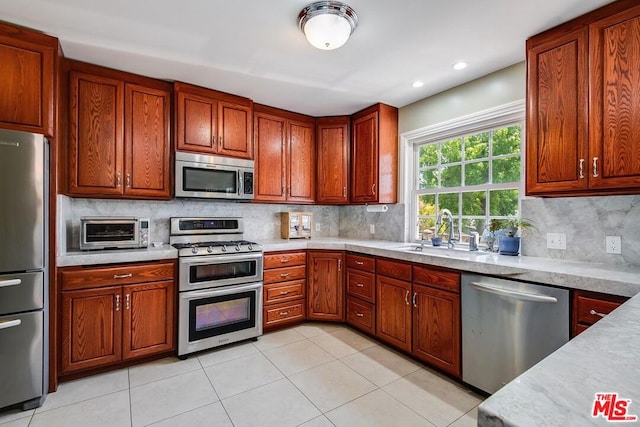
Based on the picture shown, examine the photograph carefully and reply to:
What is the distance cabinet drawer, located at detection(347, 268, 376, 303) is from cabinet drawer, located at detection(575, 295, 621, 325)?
155 centimetres

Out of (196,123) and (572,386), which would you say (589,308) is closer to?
(572,386)

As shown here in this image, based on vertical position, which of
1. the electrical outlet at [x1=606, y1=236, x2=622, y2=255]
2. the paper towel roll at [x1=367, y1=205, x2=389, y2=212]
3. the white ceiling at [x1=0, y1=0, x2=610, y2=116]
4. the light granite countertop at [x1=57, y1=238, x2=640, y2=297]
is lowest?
the light granite countertop at [x1=57, y1=238, x2=640, y2=297]

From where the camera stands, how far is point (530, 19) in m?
1.87

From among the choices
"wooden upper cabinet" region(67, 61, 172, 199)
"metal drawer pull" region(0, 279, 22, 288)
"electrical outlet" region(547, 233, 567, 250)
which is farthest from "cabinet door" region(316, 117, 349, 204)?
"metal drawer pull" region(0, 279, 22, 288)

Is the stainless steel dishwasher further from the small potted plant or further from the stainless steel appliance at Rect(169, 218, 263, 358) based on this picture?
the stainless steel appliance at Rect(169, 218, 263, 358)

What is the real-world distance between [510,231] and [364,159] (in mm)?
1663

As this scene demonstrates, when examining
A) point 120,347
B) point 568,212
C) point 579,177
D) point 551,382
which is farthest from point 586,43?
point 120,347

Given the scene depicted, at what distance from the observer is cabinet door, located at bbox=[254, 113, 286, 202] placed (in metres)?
3.35

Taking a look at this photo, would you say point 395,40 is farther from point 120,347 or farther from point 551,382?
point 120,347

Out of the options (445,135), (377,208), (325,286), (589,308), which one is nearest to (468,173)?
(445,135)

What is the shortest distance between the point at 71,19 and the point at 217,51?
0.88 metres

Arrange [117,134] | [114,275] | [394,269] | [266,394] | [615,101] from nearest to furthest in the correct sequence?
[615,101] → [266,394] → [114,275] → [117,134] → [394,269]

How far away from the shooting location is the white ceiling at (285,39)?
5.83 ft

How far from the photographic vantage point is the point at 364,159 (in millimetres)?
3449
